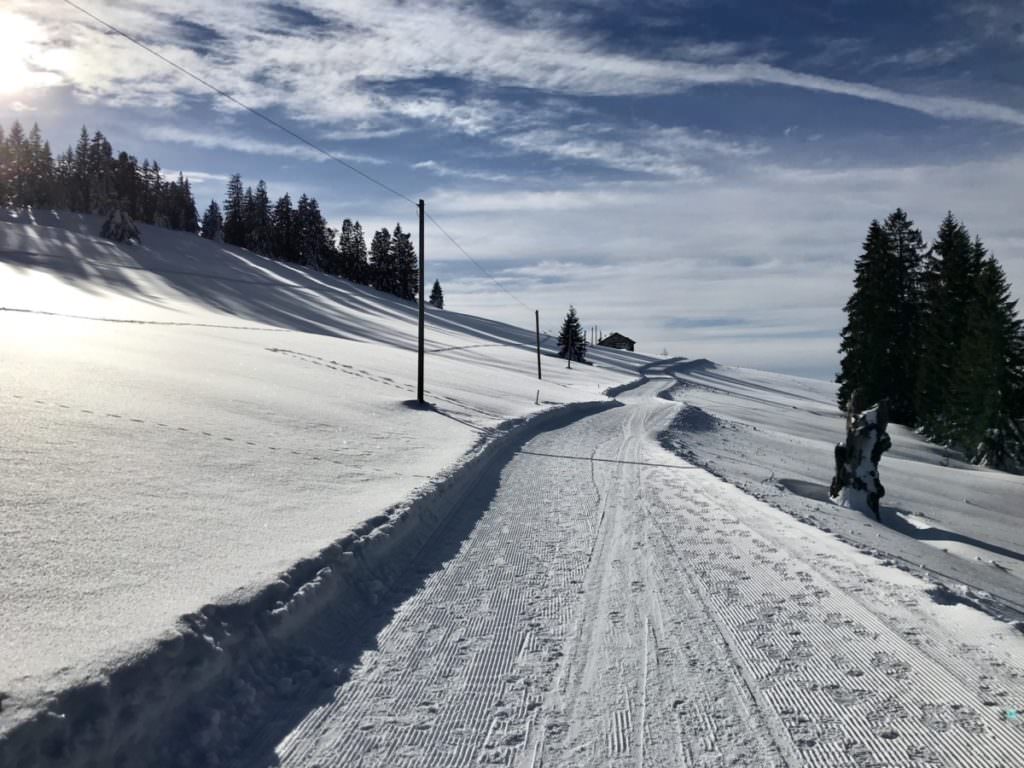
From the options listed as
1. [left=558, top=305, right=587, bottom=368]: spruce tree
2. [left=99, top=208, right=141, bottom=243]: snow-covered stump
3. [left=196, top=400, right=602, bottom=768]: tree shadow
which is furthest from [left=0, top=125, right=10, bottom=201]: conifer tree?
[left=196, top=400, right=602, bottom=768]: tree shadow

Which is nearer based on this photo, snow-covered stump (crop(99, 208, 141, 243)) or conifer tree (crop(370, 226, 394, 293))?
snow-covered stump (crop(99, 208, 141, 243))

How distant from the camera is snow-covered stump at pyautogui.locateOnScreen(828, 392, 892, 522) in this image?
14.1 meters

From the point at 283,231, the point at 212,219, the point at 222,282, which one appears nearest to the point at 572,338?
the point at 222,282

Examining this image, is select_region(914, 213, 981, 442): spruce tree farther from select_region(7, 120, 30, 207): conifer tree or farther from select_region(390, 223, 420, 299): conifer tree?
select_region(7, 120, 30, 207): conifer tree

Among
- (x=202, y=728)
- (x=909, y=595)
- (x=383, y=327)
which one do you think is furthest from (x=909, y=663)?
(x=383, y=327)

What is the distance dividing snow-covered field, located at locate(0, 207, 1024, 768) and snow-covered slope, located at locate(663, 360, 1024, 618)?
0.21 meters

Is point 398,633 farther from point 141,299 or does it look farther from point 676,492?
point 141,299

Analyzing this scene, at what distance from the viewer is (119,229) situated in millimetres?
78438

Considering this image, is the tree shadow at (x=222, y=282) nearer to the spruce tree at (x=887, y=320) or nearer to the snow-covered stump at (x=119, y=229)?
the snow-covered stump at (x=119, y=229)

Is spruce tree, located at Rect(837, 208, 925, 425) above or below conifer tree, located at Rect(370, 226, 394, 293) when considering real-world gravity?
below

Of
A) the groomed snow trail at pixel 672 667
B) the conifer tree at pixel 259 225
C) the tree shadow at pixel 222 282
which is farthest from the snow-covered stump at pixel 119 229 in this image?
the groomed snow trail at pixel 672 667

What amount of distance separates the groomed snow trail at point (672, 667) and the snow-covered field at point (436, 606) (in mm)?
23

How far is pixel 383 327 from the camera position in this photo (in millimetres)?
58719

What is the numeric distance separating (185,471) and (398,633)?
15.3 feet
